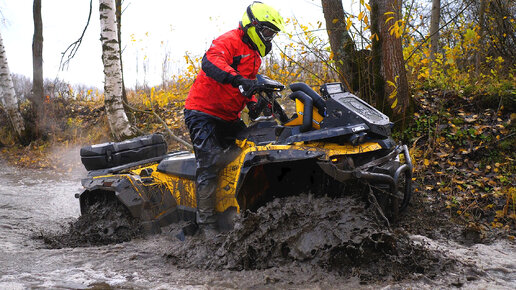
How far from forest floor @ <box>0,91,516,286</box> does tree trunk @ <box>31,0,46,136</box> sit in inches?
457

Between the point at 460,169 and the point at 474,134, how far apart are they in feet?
2.36

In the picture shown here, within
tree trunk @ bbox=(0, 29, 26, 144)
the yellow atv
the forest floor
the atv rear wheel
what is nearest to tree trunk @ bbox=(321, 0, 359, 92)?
the forest floor

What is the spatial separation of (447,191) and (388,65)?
2202 mm

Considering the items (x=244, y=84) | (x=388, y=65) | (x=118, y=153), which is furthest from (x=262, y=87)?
(x=388, y=65)

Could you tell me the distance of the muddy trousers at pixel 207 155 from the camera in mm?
4035

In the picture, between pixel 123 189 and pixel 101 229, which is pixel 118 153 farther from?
pixel 101 229

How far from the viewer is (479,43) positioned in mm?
8836

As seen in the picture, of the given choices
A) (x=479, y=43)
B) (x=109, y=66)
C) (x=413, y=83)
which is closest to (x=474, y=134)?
(x=413, y=83)

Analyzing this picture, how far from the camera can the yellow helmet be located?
382 cm

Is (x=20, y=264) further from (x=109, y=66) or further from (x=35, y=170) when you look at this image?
(x=35, y=170)

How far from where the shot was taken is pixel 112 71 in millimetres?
9156

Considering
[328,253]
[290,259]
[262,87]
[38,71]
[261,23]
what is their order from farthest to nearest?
[38,71]
[261,23]
[262,87]
[290,259]
[328,253]

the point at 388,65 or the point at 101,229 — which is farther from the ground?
the point at 388,65

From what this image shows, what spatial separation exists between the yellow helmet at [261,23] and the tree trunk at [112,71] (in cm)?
587
